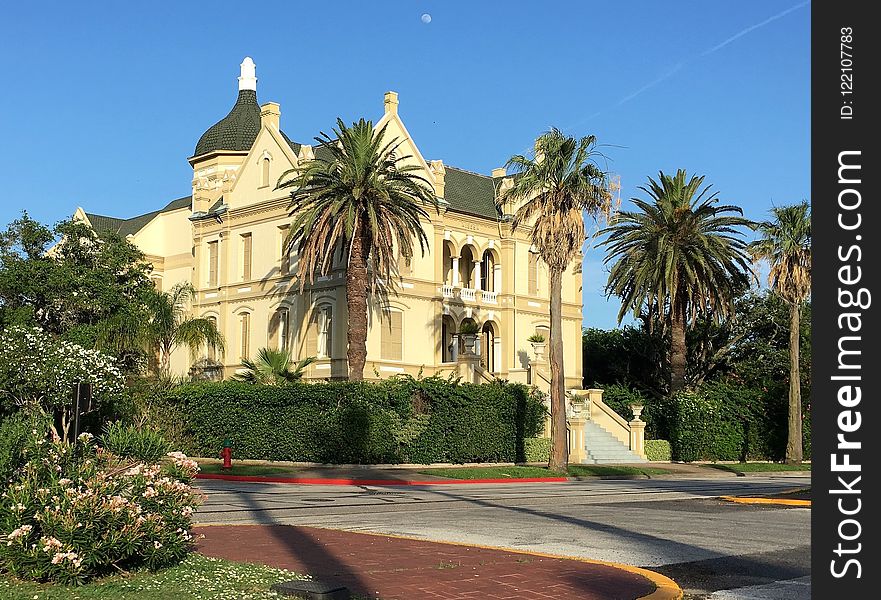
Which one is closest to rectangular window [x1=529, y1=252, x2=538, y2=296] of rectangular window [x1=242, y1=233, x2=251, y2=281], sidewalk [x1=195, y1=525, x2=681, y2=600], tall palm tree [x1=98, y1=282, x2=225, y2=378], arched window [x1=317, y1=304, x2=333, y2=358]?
arched window [x1=317, y1=304, x2=333, y2=358]

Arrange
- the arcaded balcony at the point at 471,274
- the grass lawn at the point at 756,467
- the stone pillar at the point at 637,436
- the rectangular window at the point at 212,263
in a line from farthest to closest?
the rectangular window at the point at 212,263, the arcaded balcony at the point at 471,274, the stone pillar at the point at 637,436, the grass lawn at the point at 756,467

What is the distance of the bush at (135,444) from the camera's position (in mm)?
9945

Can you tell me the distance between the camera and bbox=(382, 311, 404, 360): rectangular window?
47.5 m

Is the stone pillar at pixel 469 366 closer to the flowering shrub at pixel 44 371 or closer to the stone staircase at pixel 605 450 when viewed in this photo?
the stone staircase at pixel 605 450

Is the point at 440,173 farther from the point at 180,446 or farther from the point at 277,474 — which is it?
the point at 277,474

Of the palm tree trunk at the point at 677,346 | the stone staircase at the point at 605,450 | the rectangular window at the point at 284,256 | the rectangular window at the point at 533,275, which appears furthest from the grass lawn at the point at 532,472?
the rectangular window at the point at 284,256

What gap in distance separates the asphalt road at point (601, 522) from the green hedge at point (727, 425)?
19.1 metres

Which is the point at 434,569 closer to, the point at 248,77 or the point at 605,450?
the point at 605,450

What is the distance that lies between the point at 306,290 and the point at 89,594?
39.8 meters

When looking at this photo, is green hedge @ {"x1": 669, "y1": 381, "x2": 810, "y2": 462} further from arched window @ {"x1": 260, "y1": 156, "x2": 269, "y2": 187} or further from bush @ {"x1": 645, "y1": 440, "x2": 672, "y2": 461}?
arched window @ {"x1": 260, "y1": 156, "x2": 269, "y2": 187}

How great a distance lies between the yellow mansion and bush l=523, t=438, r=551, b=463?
17.8 feet

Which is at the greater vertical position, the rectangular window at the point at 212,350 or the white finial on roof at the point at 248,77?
the white finial on roof at the point at 248,77

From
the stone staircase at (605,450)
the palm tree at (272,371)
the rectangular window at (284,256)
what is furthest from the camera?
the rectangular window at (284,256)

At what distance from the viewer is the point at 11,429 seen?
9812mm
